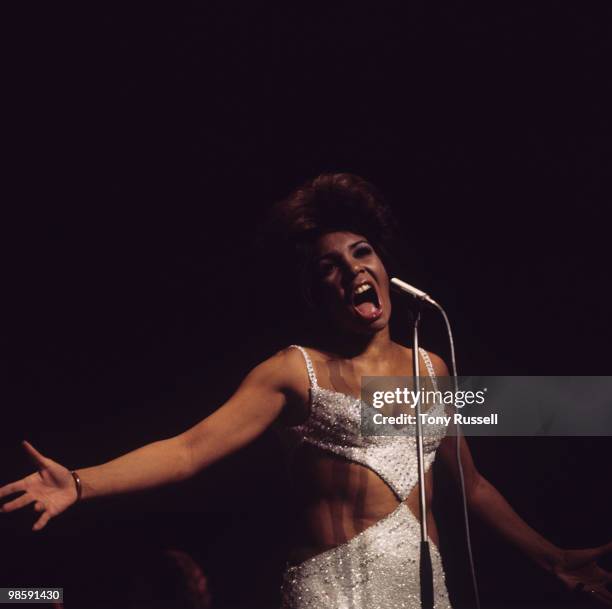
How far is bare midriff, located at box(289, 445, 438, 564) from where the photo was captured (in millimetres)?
2430

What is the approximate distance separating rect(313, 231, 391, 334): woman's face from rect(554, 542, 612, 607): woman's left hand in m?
0.87

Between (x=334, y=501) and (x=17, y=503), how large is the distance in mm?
827

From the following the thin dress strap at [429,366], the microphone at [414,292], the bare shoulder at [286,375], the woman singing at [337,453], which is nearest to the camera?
the microphone at [414,292]

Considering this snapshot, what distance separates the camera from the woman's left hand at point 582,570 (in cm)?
261

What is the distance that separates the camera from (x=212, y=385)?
9.89 ft

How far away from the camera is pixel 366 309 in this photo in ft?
8.40

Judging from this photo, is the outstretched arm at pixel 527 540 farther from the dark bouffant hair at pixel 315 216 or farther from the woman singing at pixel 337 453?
the dark bouffant hair at pixel 315 216

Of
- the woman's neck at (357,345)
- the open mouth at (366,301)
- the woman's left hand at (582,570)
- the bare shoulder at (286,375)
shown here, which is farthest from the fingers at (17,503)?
the woman's left hand at (582,570)

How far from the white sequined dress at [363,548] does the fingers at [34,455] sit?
0.69 m

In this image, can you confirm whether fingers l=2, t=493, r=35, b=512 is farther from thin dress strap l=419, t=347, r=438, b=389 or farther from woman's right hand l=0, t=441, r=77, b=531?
thin dress strap l=419, t=347, r=438, b=389

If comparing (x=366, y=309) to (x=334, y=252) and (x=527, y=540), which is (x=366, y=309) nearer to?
(x=334, y=252)

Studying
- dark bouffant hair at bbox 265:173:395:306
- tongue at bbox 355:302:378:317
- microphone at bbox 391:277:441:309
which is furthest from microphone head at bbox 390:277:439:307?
dark bouffant hair at bbox 265:173:395:306

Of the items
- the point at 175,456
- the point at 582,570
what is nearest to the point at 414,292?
the point at 175,456

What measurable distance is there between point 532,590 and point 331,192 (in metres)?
1.52
